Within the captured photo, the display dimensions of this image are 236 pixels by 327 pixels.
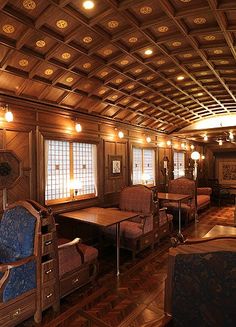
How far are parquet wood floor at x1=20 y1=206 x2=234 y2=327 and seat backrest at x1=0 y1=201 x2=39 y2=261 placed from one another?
848mm

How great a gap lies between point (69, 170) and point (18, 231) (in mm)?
2250

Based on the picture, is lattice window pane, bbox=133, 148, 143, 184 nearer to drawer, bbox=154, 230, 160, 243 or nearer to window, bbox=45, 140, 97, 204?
window, bbox=45, 140, 97, 204

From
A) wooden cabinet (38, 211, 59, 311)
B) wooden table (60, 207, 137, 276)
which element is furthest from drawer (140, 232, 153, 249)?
wooden cabinet (38, 211, 59, 311)

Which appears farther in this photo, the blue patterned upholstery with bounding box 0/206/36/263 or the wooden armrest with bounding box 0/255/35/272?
the blue patterned upholstery with bounding box 0/206/36/263

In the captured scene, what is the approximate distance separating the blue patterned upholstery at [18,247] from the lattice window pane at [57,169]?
1493mm

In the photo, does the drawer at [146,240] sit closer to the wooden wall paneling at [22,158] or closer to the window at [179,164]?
the wooden wall paneling at [22,158]

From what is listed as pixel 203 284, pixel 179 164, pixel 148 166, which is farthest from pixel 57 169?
pixel 179 164

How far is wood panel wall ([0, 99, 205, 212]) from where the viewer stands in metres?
4.02

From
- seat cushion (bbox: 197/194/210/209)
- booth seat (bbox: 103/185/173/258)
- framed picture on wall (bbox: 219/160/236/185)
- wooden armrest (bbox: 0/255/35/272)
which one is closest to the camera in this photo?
wooden armrest (bbox: 0/255/35/272)

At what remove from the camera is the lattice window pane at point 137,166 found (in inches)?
284

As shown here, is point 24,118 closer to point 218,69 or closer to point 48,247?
point 48,247

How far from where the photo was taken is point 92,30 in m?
3.05

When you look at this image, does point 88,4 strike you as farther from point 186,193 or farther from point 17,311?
point 186,193

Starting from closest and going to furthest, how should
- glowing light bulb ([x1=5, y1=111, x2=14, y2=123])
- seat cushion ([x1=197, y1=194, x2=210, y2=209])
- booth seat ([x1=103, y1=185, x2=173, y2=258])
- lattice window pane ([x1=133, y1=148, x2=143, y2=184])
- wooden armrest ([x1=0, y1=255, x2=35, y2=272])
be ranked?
wooden armrest ([x1=0, y1=255, x2=35, y2=272]), glowing light bulb ([x1=5, y1=111, x2=14, y2=123]), booth seat ([x1=103, y1=185, x2=173, y2=258]), lattice window pane ([x1=133, y1=148, x2=143, y2=184]), seat cushion ([x1=197, y1=194, x2=210, y2=209])
